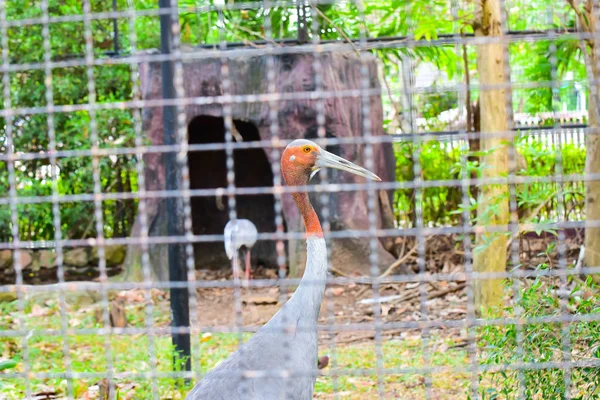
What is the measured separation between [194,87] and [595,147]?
176 inches

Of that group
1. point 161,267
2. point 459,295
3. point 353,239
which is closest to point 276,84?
point 353,239

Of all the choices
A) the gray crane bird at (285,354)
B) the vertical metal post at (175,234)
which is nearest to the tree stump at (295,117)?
the vertical metal post at (175,234)

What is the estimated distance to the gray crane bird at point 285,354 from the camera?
3.03 m

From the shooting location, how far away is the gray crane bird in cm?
303

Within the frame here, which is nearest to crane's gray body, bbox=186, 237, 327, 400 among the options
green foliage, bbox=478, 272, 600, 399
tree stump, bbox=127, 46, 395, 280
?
green foliage, bbox=478, 272, 600, 399

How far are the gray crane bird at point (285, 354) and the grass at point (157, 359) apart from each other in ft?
1.77

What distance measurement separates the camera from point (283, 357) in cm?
312

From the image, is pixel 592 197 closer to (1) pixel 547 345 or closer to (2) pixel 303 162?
(1) pixel 547 345

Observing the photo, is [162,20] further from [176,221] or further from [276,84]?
[276,84]

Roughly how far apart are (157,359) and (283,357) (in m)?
2.51

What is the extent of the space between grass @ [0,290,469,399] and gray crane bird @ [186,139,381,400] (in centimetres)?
54

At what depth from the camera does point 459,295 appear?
7.23 meters

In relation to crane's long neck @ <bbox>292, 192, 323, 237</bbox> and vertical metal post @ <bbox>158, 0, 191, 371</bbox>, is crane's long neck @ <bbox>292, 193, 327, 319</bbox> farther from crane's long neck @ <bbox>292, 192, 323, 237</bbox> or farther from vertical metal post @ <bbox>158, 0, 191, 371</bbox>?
vertical metal post @ <bbox>158, 0, 191, 371</bbox>

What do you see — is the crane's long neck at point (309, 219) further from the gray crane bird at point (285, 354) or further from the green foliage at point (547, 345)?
the green foliage at point (547, 345)
